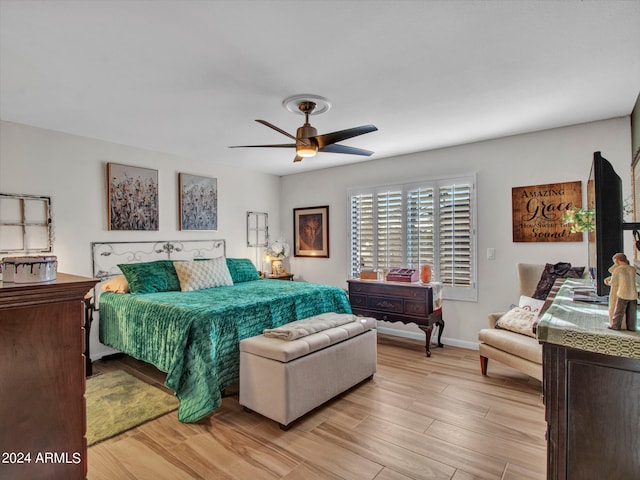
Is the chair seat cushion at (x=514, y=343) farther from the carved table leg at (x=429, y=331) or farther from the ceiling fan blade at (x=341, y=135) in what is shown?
the ceiling fan blade at (x=341, y=135)

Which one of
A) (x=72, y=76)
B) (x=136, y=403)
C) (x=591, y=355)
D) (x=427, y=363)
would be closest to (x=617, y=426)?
(x=591, y=355)

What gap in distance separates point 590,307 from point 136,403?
3210mm

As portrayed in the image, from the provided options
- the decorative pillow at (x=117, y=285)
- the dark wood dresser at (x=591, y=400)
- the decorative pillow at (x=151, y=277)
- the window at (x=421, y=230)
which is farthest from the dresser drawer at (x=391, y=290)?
the dark wood dresser at (x=591, y=400)

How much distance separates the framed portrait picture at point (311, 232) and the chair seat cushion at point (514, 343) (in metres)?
2.84

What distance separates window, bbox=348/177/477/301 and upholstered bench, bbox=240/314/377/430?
6.15 feet

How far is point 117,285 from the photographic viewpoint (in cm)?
379

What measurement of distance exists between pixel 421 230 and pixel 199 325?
3.04 m

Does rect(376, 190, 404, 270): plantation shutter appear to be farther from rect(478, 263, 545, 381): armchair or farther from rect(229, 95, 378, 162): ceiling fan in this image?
rect(229, 95, 378, 162): ceiling fan

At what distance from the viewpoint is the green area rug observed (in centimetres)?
253

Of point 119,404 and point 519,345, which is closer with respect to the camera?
point 119,404

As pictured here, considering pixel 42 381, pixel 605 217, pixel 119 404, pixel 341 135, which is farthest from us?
pixel 119 404

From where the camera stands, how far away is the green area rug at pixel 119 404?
2.53 metres

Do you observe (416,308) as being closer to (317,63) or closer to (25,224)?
(317,63)

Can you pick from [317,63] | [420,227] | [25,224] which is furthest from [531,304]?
[25,224]
